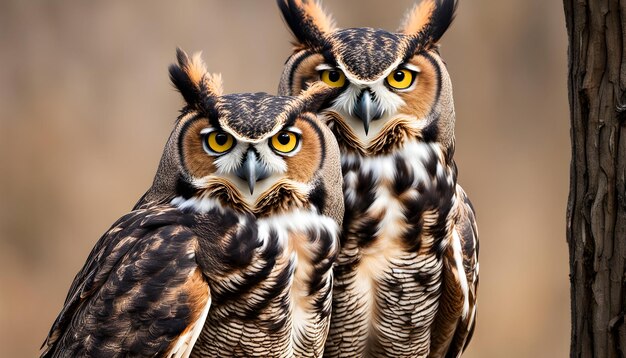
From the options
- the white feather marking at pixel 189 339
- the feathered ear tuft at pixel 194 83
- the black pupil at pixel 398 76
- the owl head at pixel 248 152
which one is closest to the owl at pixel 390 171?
the black pupil at pixel 398 76

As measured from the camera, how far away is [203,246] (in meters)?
2.20

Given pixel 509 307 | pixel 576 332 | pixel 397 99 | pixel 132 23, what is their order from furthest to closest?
pixel 509 307, pixel 132 23, pixel 397 99, pixel 576 332

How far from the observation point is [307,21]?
96.9 inches

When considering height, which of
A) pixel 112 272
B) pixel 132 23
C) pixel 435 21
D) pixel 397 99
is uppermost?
pixel 132 23

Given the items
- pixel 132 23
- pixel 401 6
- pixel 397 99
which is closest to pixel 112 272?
pixel 397 99

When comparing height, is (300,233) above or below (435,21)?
below

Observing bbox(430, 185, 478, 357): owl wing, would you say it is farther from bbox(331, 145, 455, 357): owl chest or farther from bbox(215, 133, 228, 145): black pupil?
bbox(215, 133, 228, 145): black pupil

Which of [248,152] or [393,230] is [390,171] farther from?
[248,152]

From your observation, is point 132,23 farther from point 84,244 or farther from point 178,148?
point 178,148

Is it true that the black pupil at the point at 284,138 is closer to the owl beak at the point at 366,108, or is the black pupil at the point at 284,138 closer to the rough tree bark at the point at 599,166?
the owl beak at the point at 366,108

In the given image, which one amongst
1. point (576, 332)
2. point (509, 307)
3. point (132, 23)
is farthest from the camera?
point (509, 307)

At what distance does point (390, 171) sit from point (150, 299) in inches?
26.4

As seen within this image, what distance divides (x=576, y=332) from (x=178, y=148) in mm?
943

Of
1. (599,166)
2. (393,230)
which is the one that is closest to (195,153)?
(393,230)
